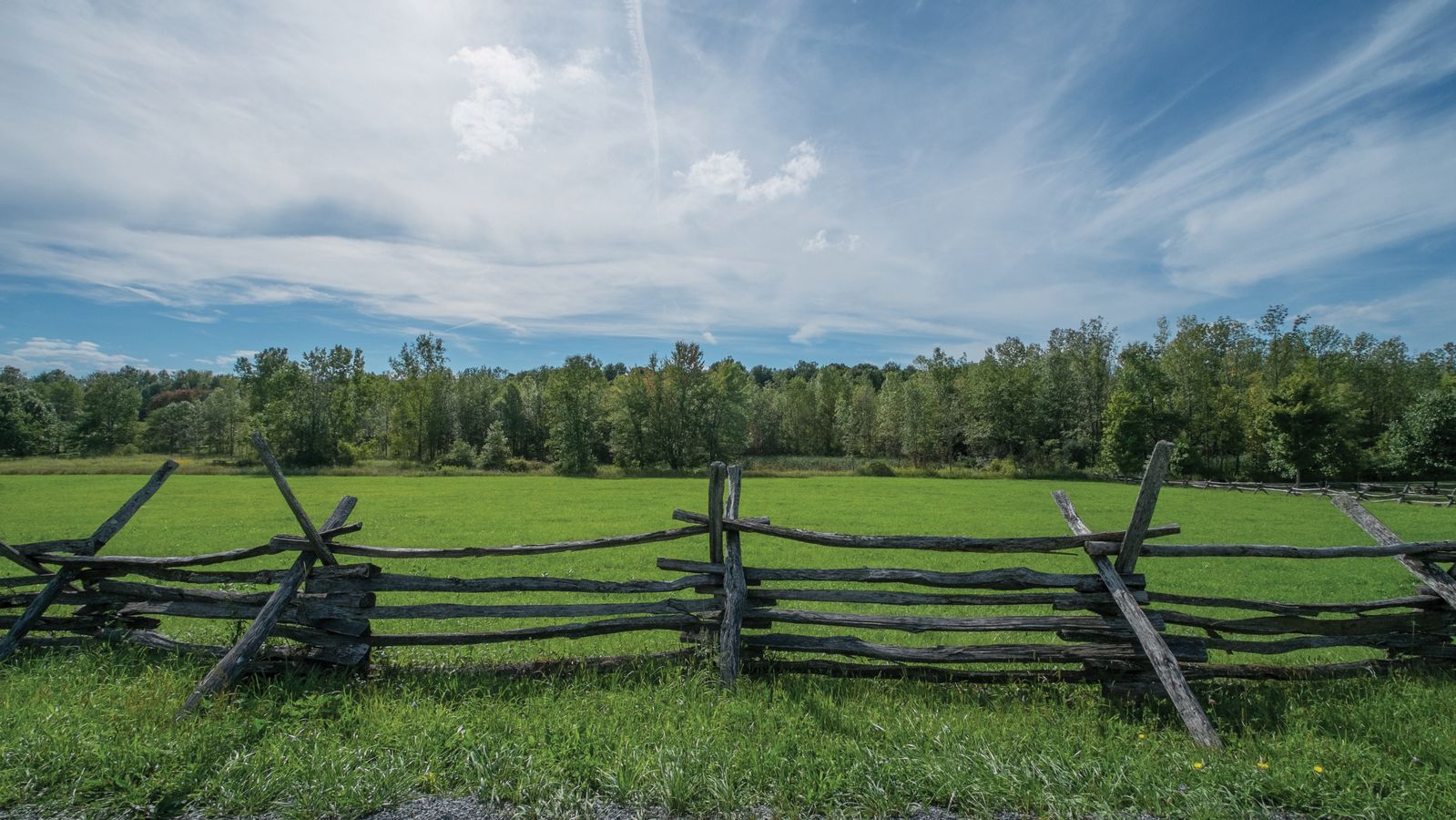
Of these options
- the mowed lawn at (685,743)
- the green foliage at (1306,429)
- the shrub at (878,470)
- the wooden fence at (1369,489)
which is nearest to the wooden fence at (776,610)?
the mowed lawn at (685,743)

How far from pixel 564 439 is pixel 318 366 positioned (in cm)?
2826

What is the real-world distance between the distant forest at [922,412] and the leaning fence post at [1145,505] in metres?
51.4

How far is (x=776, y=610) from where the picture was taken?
19.1ft

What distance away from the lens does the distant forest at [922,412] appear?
45.5 meters

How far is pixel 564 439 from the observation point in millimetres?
56875

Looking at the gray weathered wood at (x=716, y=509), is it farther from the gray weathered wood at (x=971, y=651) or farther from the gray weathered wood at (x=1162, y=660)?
the gray weathered wood at (x=1162, y=660)

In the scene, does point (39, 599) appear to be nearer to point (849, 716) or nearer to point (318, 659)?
point (318, 659)

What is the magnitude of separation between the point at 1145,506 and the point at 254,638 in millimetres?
7350

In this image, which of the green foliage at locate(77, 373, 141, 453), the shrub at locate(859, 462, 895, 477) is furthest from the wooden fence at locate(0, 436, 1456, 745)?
the green foliage at locate(77, 373, 141, 453)

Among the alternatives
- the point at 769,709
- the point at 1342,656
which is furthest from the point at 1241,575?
the point at 769,709

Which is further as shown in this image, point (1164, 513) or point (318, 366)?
point (318, 366)

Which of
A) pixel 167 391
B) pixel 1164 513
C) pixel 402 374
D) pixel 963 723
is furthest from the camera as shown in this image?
pixel 167 391

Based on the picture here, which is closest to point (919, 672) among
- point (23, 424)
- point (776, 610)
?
point (776, 610)

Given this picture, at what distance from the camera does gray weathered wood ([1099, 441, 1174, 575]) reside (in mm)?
5000
